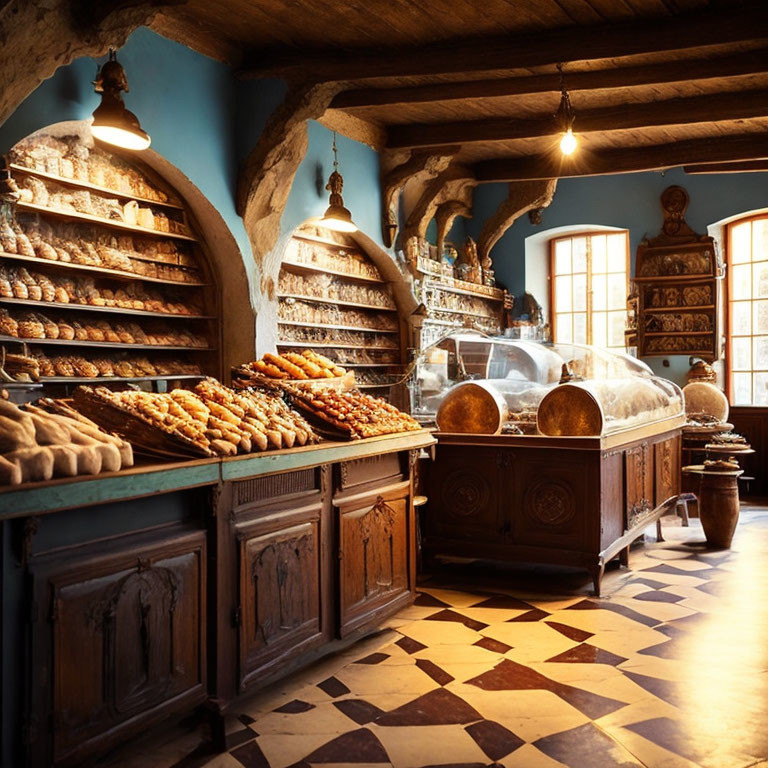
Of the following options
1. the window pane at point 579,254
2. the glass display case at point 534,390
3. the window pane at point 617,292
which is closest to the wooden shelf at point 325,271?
the glass display case at point 534,390

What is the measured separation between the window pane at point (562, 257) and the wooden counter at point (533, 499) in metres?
5.61

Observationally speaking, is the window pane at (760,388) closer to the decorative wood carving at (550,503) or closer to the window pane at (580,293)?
the window pane at (580,293)

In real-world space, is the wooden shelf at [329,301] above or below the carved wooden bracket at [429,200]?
below

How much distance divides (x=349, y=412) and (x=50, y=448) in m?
1.84

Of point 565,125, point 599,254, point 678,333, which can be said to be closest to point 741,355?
point 678,333

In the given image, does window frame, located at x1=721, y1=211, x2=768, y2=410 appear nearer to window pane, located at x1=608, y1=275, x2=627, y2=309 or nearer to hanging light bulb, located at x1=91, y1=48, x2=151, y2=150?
window pane, located at x1=608, y1=275, x2=627, y2=309

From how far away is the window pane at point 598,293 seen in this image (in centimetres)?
1069

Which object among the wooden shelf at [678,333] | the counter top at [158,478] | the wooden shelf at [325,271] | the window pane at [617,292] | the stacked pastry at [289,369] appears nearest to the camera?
the counter top at [158,478]

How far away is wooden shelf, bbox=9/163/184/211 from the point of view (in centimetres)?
499

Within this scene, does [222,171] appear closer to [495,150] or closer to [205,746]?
[495,150]

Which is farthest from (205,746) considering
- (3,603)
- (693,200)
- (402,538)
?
(693,200)

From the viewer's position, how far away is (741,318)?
9828mm

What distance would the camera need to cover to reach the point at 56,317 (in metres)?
5.49

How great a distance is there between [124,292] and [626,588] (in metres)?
3.89
